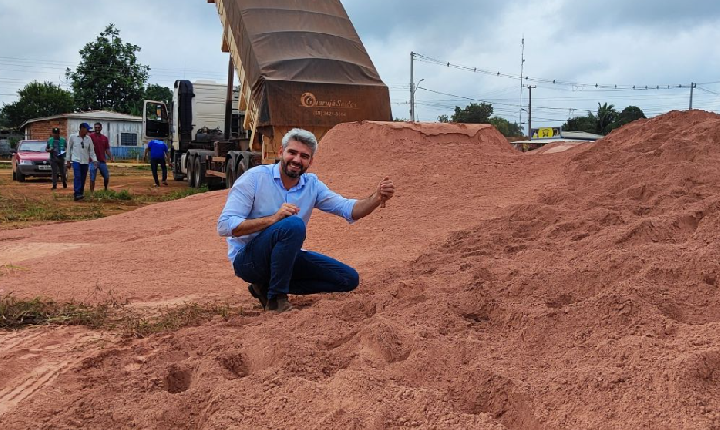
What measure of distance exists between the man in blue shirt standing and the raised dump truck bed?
279 inches

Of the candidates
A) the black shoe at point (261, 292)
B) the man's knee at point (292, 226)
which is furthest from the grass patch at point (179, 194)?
the man's knee at point (292, 226)

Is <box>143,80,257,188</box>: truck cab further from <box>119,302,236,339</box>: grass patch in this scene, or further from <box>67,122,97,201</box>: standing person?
<box>119,302,236,339</box>: grass patch

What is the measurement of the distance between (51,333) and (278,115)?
302 inches

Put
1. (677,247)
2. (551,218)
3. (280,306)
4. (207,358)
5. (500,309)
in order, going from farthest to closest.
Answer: (551,218)
(280,306)
(677,247)
(500,309)
(207,358)

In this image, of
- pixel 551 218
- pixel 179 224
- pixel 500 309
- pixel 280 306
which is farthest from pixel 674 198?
pixel 179 224

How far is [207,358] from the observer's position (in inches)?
123

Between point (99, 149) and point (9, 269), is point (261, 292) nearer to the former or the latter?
point (9, 269)

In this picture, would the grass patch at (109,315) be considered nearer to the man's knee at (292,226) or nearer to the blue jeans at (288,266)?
the blue jeans at (288,266)

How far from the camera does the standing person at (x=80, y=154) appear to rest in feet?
42.5

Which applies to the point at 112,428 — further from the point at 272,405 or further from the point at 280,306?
the point at 280,306

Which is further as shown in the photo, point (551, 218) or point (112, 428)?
point (551, 218)

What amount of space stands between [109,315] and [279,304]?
3.85 feet

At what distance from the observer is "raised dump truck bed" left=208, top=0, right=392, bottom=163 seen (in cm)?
1121

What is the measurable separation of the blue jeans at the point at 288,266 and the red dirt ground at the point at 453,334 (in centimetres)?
15
